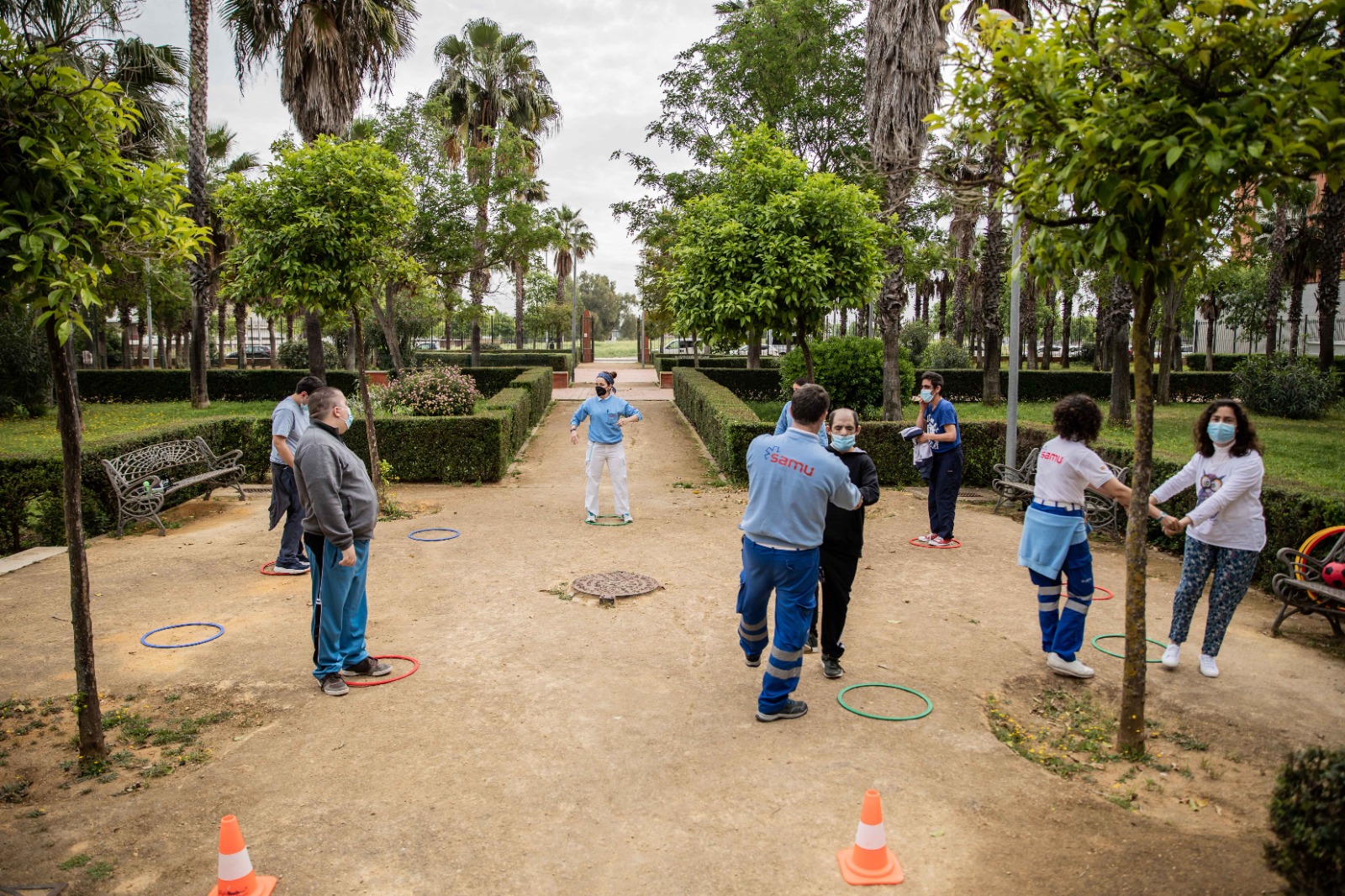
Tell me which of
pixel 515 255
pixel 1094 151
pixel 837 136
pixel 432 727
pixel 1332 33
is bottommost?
pixel 432 727

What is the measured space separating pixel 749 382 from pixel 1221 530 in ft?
70.3

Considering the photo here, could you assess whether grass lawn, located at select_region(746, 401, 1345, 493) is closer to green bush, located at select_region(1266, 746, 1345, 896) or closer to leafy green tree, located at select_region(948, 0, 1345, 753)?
leafy green tree, located at select_region(948, 0, 1345, 753)

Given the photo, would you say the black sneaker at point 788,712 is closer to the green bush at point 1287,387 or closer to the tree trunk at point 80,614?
the tree trunk at point 80,614

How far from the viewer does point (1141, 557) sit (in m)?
4.26

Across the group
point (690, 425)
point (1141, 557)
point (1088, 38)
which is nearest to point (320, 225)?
point (1088, 38)

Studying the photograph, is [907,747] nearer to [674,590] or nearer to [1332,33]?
[674,590]

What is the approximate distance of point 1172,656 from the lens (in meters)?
5.41

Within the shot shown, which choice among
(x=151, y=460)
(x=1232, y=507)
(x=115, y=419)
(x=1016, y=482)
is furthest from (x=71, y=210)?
(x=115, y=419)

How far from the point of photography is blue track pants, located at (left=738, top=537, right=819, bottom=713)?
15.1ft

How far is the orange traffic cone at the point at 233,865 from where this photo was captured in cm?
312

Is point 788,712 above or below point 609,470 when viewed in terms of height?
below

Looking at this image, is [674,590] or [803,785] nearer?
[803,785]

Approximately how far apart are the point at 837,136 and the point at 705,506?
48.9 ft

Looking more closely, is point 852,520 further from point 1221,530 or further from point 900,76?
point 900,76
